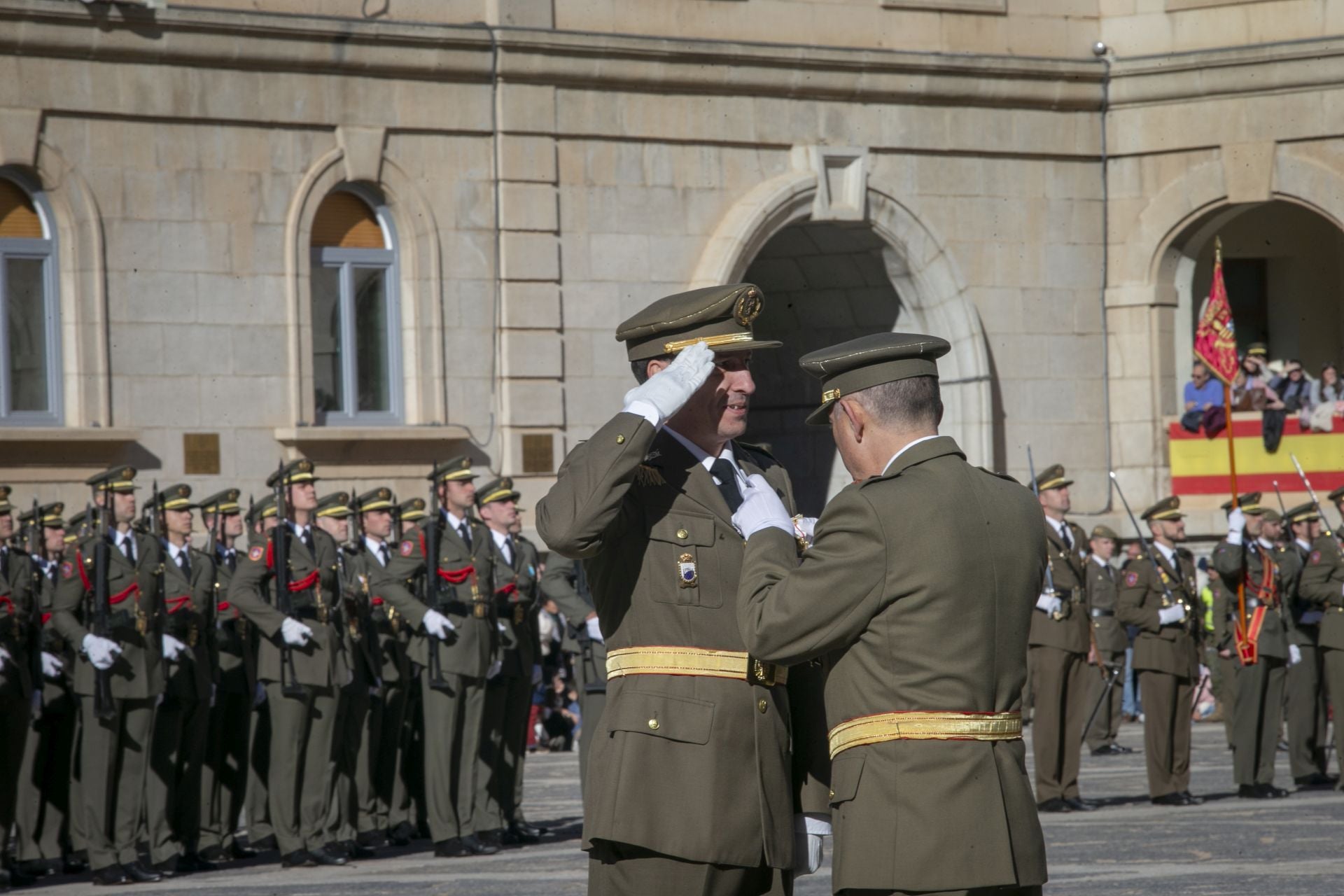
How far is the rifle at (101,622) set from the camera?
33.7 ft

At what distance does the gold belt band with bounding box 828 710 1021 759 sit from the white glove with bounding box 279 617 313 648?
6.50 m

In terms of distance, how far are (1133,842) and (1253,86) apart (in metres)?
10.4

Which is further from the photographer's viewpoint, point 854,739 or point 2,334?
point 2,334

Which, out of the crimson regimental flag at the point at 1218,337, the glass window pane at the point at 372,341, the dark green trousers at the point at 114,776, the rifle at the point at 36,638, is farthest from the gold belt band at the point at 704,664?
the crimson regimental flag at the point at 1218,337

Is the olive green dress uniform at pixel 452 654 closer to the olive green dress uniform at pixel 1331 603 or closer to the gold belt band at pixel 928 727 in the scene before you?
the olive green dress uniform at pixel 1331 603

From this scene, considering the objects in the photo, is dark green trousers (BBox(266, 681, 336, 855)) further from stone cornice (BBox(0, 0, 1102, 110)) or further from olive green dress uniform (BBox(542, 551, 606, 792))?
stone cornice (BBox(0, 0, 1102, 110))

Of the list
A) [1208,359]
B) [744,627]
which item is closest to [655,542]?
[744,627]

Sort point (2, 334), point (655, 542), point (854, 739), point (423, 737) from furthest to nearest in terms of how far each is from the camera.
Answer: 1. point (2, 334)
2. point (423, 737)
3. point (655, 542)
4. point (854, 739)

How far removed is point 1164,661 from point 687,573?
27.9ft

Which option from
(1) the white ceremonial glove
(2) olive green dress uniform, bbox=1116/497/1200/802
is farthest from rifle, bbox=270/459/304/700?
(1) the white ceremonial glove

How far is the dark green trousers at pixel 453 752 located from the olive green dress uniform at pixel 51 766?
172cm

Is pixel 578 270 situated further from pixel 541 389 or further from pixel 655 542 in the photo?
pixel 655 542

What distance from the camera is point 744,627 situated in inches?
176

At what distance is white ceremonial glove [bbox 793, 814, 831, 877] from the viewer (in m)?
4.89
